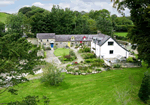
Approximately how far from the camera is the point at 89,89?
16.6 m

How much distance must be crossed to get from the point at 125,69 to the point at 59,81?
40.1 ft

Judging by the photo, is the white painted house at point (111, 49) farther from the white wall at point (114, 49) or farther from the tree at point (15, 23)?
the tree at point (15, 23)

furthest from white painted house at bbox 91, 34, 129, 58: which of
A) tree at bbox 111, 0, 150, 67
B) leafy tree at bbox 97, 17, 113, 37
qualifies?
leafy tree at bbox 97, 17, 113, 37

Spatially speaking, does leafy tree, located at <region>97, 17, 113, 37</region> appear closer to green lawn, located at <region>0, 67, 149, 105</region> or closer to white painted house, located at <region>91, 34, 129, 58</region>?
white painted house, located at <region>91, 34, 129, 58</region>

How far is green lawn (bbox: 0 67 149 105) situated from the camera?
14110mm

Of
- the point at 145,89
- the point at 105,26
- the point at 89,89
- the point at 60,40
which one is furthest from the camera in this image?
the point at 105,26

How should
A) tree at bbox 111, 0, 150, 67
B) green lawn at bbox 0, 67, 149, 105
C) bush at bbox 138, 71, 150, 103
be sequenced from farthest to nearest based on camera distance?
tree at bbox 111, 0, 150, 67 → green lawn at bbox 0, 67, 149, 105 → bush at bbox 138, 71, 150, 103

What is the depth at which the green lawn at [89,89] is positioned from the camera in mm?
14110

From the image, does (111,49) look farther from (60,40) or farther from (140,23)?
(60,40)

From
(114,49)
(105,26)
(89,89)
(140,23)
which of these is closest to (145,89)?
(89,89)

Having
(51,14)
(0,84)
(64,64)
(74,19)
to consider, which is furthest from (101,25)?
(0,84)

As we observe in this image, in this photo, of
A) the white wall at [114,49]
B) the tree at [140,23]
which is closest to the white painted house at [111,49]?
the white wall at [114,49]

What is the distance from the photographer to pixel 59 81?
1759 centimetres

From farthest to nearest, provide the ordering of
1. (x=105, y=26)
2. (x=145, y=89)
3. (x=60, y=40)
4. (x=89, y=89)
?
(x=105, y=26) < (x=60, y=40) < (x=89, y=89) < (x=145, y=89)
